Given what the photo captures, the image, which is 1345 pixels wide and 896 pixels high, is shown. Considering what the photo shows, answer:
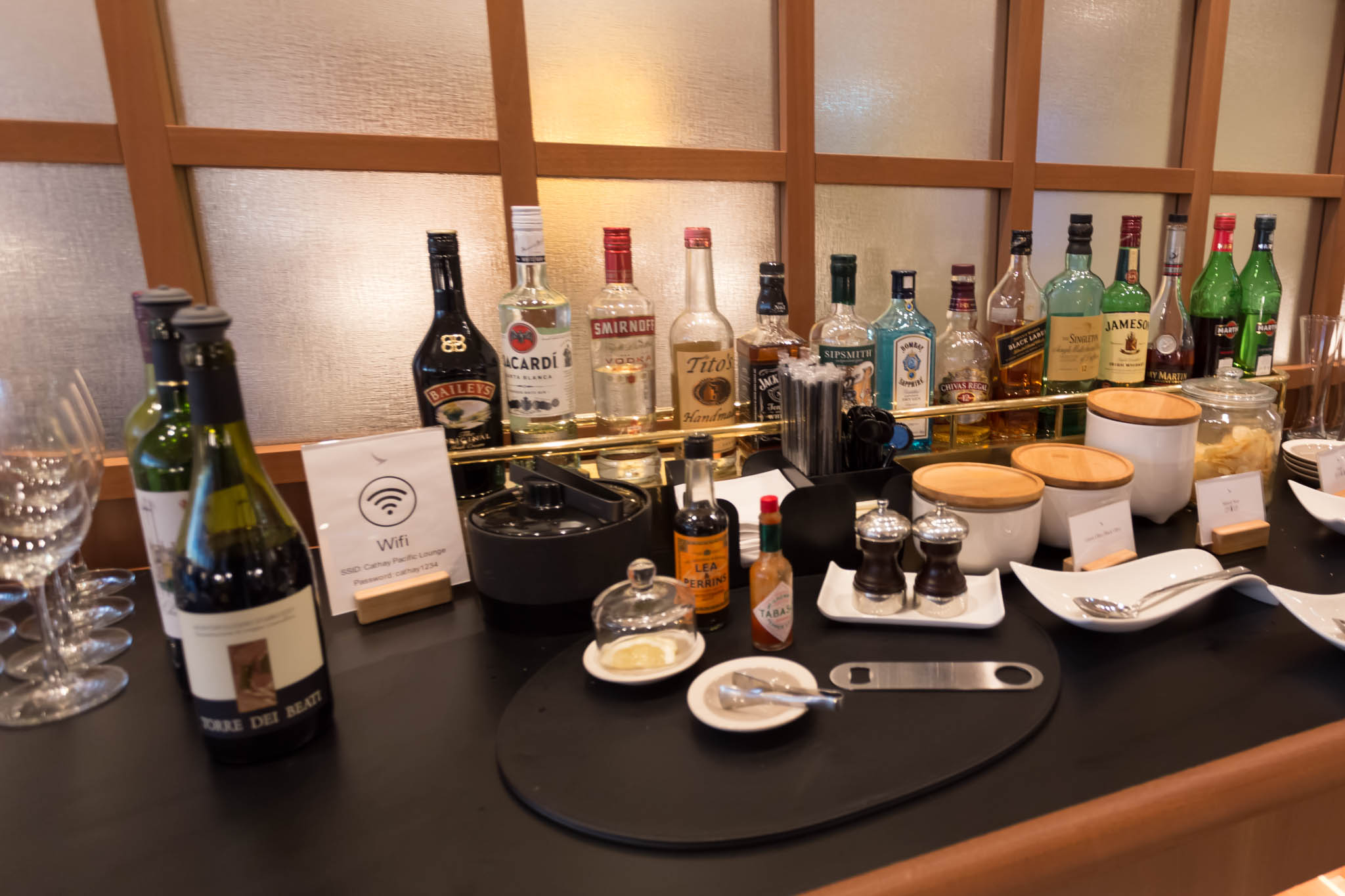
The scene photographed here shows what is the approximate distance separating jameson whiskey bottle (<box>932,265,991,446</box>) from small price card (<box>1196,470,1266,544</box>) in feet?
1.11

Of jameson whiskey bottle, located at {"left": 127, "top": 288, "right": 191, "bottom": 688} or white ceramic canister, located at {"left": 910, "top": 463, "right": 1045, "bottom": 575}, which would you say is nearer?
jameson whiskey bottle, located at {"left": 127, "top": 288, "right": 191, "bottom": 688}

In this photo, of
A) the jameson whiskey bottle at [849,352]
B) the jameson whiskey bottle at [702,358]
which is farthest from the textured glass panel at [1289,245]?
the jameson whiskey bottle at [702,358]

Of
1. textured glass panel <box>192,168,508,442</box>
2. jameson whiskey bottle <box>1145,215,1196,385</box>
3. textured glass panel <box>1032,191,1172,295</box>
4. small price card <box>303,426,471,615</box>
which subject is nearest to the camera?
small price card <box>303,426,471,615</box>

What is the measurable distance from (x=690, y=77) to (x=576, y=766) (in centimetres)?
104

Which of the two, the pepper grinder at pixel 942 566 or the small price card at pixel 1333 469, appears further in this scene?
the small price card at pixel 1333 469

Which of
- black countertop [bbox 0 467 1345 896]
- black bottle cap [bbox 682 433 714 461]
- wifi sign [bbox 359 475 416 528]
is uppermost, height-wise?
black bottle cap [bbox 682 433 714 461]

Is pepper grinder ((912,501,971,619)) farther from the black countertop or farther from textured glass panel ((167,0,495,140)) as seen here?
textured glass panel ((167,0,495,140))

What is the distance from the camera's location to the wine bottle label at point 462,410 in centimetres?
97

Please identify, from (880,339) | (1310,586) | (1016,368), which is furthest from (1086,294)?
(1310,586)

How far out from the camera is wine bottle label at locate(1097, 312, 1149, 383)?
1.21 metres

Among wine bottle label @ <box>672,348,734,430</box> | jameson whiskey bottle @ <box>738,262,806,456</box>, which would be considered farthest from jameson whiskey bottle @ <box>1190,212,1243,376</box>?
wine bottle label @ <box>672,348,734,430</box>

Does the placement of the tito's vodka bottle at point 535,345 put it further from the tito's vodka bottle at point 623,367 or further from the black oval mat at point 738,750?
the black oval mat at point 738,750

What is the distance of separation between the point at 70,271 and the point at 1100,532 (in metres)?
1.32

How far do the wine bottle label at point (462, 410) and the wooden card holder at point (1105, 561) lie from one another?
74cm
